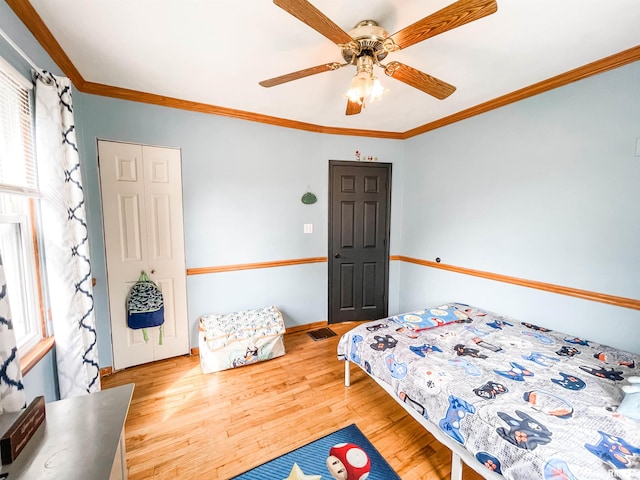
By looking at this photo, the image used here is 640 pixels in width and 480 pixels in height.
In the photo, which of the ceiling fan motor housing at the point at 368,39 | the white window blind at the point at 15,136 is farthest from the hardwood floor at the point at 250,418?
the ceiling fan motor housing at the point at 368,39

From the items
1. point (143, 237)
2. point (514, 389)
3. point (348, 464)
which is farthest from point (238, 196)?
point (514, 389)

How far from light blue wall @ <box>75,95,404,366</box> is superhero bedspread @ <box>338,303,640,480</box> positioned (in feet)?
4.12

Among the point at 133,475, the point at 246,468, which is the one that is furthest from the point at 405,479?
the point at 133,475

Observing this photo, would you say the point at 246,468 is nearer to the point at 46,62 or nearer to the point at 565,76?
the point at 46,62

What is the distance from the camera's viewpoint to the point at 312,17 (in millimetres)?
1102

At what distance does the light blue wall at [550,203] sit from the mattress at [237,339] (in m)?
1.98

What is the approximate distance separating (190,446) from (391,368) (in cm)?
136

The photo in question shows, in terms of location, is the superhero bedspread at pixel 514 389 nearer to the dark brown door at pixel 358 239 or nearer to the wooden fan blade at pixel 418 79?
the dark brown door at pixel 358 239

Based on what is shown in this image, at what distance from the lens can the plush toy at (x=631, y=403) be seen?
1.17 metres

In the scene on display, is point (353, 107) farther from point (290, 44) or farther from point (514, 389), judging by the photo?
point (514, 389)

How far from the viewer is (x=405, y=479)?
4.63 ft

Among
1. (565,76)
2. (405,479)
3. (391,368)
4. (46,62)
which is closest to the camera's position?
(405,479)

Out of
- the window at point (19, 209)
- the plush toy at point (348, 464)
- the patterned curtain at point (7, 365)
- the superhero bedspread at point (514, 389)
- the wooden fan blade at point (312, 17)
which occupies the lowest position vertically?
the plush toy at point (348, 464)

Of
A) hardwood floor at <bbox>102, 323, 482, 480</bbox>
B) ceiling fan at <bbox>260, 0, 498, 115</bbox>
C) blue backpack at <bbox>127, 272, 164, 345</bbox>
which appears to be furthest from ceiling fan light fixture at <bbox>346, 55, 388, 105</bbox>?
blue backpack at <bbox>127, 272, 164, 345</bbox>
